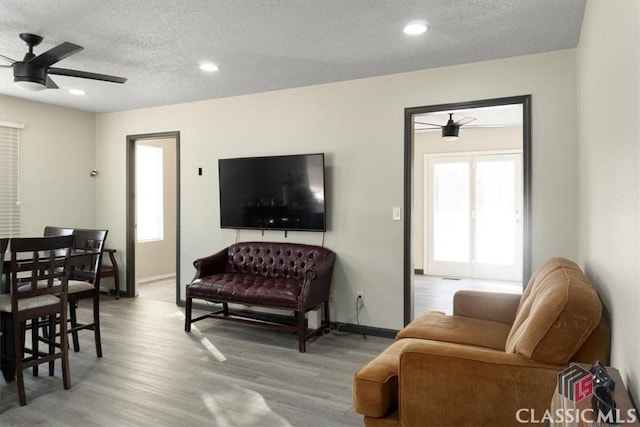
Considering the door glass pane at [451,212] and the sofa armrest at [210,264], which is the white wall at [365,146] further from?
the door glass pane at [451,212]

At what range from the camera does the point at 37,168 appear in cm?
567

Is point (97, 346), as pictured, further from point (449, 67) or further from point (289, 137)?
point (449, 67)

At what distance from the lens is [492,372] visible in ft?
5.91

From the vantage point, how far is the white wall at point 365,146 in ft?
11.9

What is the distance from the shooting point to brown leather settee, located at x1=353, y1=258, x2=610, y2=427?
173 centimetres

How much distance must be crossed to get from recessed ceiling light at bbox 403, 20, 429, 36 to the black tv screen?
1.59 m

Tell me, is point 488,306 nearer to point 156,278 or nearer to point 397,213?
point 397,213

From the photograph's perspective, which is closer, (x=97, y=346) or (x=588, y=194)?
(x=588, y=194)

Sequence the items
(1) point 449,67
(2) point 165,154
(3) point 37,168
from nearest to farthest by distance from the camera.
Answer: (1) point 449,67, (3) point 37,168, (2) point 165,154

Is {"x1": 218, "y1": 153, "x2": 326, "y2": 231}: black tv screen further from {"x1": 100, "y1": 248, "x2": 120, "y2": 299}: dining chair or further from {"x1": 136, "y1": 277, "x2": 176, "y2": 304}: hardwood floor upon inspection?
{"x1": 100, "y1": 248, "x2": 120, "y2": 299}: dining chair

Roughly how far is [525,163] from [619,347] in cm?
229

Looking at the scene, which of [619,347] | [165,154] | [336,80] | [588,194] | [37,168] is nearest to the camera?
[619,347]

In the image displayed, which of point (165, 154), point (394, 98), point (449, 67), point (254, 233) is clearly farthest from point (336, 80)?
point (165, 154)

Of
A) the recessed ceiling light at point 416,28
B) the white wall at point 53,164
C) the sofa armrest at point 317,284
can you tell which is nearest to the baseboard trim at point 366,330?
the sofa armrest at point 317,284
